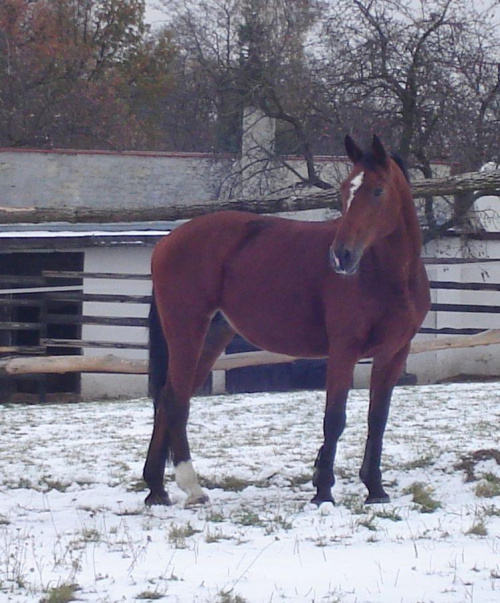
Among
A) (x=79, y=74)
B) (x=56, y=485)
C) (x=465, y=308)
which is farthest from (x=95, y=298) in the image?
(x=79, y=74)

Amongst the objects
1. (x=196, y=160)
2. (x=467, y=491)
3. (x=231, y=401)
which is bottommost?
(x=231, y=401)

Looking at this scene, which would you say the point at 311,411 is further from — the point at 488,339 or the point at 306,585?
the point at 306,585

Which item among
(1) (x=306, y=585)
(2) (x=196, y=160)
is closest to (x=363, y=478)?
(1) (x=306, y=585)

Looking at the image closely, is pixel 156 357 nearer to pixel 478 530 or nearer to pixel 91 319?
pixel 478 530

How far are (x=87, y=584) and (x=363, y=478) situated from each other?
2.36m

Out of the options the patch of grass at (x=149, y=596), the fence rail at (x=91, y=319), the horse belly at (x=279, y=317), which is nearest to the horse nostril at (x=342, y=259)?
the horse belly at (x=279, y=317)

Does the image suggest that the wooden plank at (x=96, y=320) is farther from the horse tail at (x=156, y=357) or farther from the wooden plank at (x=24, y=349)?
the horse tail at (x=156, y=357)

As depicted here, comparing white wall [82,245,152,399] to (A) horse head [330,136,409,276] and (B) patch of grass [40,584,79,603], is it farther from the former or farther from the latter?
(B) patch of grass [40,584,79,603]

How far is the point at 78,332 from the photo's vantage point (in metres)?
16.3

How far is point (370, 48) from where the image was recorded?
1792 cm

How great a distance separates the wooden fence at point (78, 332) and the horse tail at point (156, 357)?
690 centimetres

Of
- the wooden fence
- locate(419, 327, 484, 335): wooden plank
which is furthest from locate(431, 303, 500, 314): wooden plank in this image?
locate(419, 327, 484, 335): wooden plank

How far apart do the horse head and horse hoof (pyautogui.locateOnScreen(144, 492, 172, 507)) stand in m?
1.82

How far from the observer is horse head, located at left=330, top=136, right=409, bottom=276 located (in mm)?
5199
